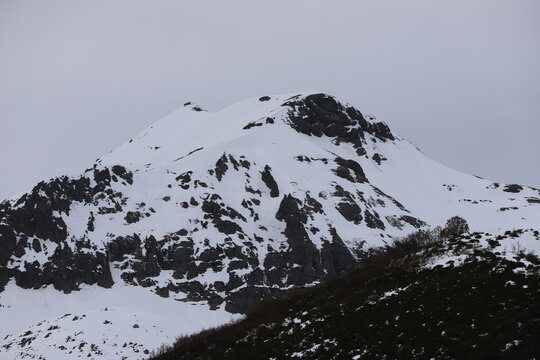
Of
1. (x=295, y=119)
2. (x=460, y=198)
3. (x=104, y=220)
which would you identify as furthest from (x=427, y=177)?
(x=104, y=220)

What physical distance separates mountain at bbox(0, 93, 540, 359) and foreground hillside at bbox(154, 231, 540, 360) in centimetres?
3501

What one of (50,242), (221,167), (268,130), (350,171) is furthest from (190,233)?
(268,130)

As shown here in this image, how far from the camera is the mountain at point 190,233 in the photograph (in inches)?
3578

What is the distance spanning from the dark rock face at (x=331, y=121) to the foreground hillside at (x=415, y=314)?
137m

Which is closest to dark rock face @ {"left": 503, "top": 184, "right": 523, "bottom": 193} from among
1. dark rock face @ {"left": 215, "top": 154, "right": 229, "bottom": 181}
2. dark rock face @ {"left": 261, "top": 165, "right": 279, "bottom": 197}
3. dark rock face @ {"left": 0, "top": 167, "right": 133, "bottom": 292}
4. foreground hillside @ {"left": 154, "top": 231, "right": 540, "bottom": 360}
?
dark rock face @ {"left": 261, "top": 165, "right": 279, "bottom": 197}

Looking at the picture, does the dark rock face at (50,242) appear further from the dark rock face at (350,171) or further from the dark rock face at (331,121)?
the dark rock face at (331,121)

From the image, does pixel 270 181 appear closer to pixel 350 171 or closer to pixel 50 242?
pixel 350 171

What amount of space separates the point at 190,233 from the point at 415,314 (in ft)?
296

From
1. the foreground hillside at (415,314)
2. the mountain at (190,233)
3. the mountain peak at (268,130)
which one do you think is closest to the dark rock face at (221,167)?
the mountain at (190,233)

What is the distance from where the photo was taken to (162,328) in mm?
80062

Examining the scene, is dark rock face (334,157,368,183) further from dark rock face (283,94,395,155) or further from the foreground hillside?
the foreground hillside

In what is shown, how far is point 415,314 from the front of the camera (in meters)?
29.6

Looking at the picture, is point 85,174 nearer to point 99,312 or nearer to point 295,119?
point 99,312

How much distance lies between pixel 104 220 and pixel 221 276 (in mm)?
25881
